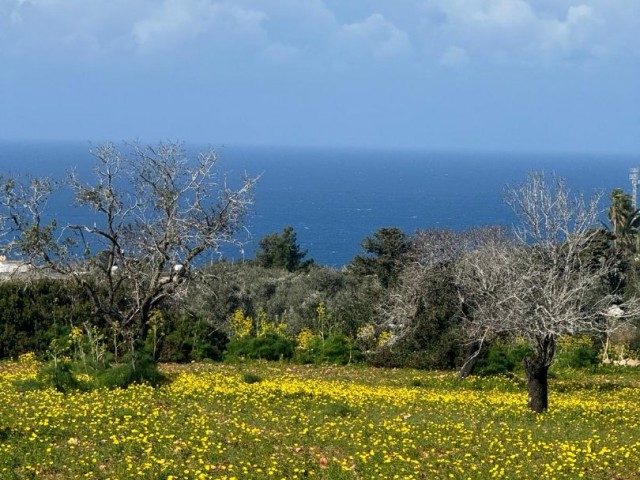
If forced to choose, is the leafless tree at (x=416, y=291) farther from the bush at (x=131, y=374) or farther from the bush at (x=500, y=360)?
the bush at (x=131, y=374)

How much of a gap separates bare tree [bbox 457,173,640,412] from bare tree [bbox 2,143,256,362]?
23.9 ft

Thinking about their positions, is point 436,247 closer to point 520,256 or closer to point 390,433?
point 520,256

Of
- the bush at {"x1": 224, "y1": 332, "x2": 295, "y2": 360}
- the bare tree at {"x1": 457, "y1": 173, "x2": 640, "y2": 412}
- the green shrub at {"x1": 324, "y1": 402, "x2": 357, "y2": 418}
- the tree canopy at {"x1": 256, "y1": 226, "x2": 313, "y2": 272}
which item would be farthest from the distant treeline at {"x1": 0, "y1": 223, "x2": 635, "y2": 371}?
the tree canopy at {"x1": 256, "y1": 226, "x2": 313, "y2": 272}

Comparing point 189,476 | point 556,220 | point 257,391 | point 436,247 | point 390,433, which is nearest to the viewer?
point 189,476

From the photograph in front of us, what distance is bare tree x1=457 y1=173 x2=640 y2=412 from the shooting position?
2226 cm

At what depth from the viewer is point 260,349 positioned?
27750mm

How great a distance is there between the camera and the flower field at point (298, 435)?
11.9 meters

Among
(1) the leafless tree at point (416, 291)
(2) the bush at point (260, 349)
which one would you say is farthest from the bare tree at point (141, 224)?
(1) the leafless tree at point (416, 291)

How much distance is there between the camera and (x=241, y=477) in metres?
11.5

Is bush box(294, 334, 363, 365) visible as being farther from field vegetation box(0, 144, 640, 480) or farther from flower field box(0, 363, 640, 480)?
flower field box(0, 363, 640, 480)

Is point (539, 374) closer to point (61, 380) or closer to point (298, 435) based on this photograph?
point (298, 435)

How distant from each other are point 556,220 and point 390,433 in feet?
44.2

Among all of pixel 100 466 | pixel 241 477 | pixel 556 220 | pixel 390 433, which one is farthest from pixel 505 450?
pixel 556 220

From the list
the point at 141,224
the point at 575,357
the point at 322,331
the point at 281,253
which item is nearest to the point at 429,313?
the point at 322,331
